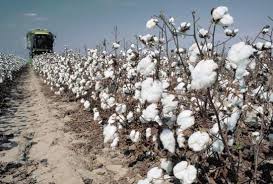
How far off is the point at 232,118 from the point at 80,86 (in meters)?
6.93

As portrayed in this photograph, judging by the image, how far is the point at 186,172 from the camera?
8.71 ft

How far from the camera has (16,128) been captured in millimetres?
7375

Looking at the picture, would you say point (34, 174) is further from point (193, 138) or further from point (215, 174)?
point (193, 138)

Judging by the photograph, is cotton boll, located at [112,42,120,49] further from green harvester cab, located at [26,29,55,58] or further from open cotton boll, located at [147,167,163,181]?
green harvester cab, located at [26,29,55,58]

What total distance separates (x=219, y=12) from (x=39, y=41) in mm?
33791

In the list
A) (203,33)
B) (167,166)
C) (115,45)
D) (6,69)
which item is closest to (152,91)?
(167,166)

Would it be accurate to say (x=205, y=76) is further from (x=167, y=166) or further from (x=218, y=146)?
(x=218, y=146)

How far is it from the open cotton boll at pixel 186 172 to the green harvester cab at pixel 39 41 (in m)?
32.7

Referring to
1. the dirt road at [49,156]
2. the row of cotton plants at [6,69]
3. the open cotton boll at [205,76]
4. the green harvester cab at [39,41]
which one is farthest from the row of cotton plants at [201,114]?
the green harvester cab at [39,41]

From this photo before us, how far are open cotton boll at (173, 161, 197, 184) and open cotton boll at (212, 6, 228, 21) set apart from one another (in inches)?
39.6

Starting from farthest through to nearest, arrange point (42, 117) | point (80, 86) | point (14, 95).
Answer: point (14, 95) → point (80, 86) → point (42, 117)

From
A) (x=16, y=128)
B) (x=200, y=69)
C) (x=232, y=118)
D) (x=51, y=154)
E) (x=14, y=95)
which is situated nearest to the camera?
(x=200, y=69)

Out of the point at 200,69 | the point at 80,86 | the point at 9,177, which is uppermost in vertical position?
the point at 200,69

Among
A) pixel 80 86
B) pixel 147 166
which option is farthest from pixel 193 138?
pixel 80 86
